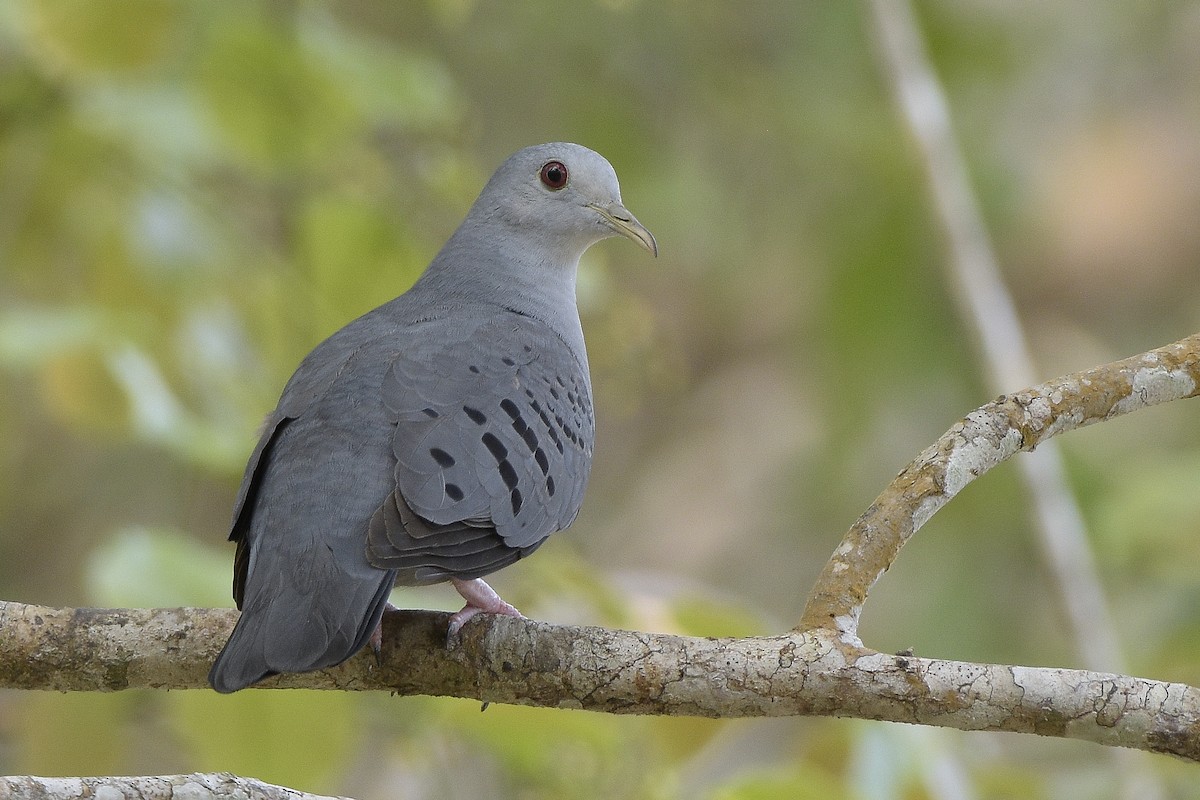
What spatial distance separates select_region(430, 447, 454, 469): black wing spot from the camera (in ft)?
8.93

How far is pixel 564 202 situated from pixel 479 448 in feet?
3.73

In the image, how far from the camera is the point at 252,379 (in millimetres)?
4285

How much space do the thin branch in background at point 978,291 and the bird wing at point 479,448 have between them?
1.94m

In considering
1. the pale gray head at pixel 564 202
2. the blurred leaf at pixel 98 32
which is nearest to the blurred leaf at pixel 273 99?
the blurred leaf at pixel 98 32

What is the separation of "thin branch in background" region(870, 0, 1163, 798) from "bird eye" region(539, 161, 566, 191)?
64.5 inches

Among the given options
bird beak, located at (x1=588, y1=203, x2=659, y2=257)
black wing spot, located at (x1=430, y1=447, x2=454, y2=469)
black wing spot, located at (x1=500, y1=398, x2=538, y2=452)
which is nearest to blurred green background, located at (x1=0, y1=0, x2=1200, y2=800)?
bird beak, located at (x1=588, y1=203, x2=659, y2=257)

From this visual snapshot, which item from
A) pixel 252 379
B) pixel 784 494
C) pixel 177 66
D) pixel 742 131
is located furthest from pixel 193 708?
pixel 784 494

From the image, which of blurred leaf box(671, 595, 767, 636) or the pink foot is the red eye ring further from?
the pink foot

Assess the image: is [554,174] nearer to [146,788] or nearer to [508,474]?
[508,474]

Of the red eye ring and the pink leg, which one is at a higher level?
the red eye ring

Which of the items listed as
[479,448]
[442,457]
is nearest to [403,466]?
[442,457]

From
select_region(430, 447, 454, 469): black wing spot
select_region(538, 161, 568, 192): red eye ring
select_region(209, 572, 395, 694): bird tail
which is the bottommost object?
select_region(209, 572, 395, 694): bird tail

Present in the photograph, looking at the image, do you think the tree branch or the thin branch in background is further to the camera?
the thin branch in background

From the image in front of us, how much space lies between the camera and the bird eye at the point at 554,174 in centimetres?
378
